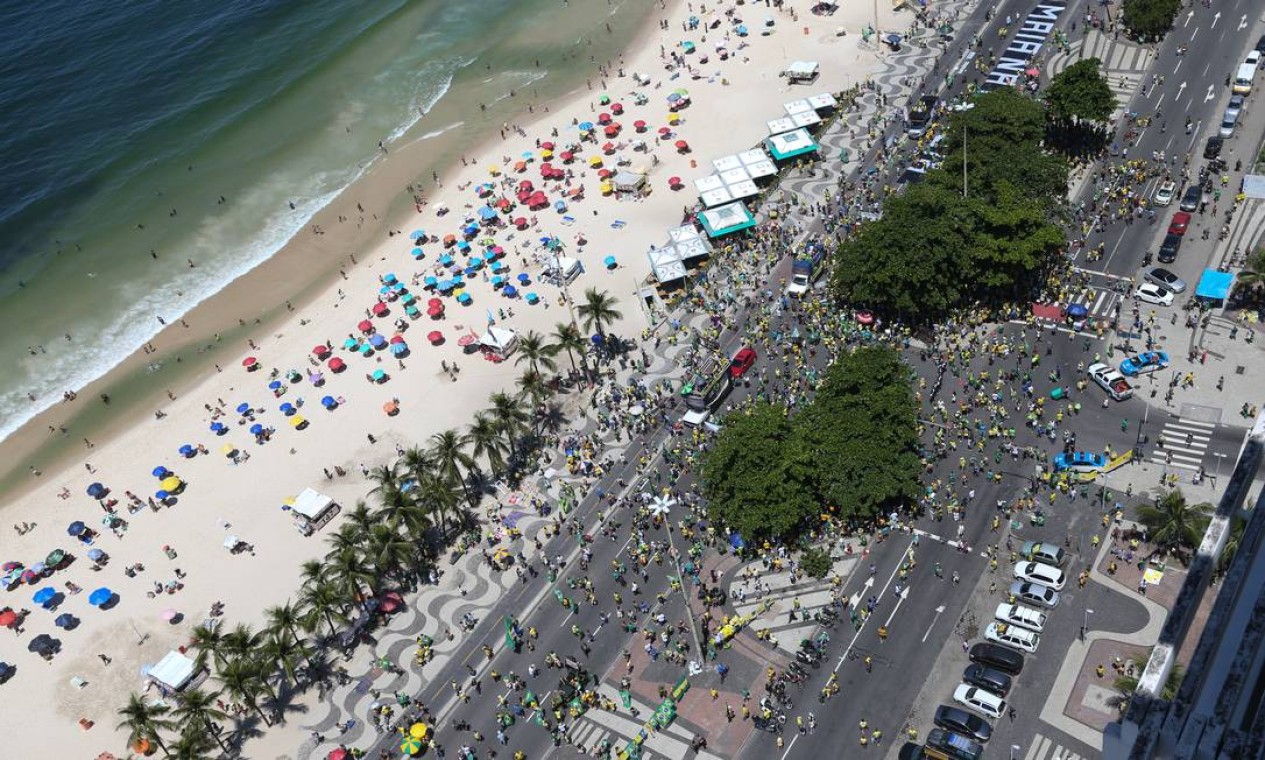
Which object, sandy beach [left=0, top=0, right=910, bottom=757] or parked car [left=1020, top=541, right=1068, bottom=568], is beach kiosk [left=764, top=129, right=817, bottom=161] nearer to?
sandy beach [left=0, top=0, right=910, bottom=757]

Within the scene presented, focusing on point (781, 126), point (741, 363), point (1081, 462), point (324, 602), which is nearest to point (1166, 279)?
point (1081, 462)

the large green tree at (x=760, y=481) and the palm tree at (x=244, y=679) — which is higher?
the large green tree at (x=760, y=481)

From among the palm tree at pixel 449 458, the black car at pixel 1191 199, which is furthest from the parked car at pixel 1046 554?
the black car at pixel 1191 199

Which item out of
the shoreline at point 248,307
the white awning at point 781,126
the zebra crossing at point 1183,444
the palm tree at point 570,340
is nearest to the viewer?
the zebra crossing at point 1183,444

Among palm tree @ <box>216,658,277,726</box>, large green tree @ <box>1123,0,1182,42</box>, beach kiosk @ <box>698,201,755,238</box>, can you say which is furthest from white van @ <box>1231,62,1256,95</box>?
palm tree @ <box>216,658,277,726</box>

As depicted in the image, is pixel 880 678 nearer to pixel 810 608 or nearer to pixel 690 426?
pixel 810 608

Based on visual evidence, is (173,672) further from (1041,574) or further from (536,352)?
(1041,574)

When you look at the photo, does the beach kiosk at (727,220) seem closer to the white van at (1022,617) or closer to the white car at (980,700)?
the white van at (1022,617)
